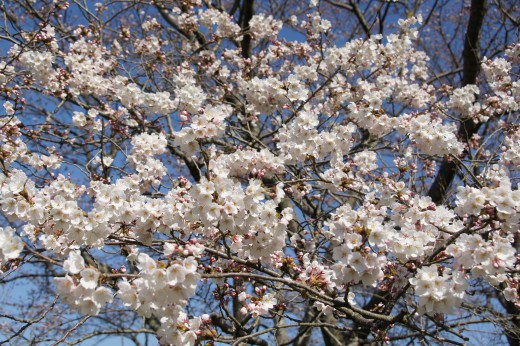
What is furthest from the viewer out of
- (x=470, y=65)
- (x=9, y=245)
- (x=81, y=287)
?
(x=470, y=65)

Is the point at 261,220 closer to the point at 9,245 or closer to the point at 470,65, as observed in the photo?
the point at 9,245

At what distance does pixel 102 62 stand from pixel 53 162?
1.94 meters

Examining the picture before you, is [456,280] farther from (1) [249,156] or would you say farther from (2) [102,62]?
(2) [102,62]

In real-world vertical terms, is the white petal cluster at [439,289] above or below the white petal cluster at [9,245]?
below

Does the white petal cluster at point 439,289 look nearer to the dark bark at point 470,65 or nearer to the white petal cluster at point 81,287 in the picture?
the white petal cluster at point 81,287

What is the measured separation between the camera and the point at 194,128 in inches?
100

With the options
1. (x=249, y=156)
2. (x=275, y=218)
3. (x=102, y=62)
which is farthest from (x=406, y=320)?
(x=102, y=62)

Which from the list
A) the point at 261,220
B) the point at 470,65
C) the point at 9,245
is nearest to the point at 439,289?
the point at 261,220

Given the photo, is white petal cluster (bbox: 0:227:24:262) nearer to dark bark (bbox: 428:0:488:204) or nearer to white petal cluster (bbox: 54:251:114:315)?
white petal cluster (bbox: 54:251:114:315)

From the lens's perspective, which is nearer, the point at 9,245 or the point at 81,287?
the point at 81,287

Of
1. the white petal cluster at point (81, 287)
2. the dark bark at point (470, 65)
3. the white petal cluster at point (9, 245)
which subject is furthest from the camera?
the dark bark at point (470, 65)

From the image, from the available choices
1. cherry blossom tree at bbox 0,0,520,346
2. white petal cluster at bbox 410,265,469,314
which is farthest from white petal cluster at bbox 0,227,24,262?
white petal cluster at bbox 410,265,469,314

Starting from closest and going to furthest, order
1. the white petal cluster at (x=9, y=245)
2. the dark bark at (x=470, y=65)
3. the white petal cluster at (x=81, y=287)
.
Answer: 1. the white petal cluster at (x=81, y=287)
2. the white petal cluster at (x=9, y=245)
3. the dark bark at (x=470, y=65)

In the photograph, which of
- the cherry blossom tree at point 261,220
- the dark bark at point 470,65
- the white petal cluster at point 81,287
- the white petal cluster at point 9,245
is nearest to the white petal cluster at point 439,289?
the cherry blossom tree at point 261,220
